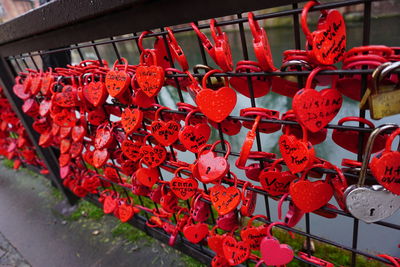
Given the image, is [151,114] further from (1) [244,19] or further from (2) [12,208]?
(2) [12,208]

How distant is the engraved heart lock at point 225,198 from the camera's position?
820 millimetres

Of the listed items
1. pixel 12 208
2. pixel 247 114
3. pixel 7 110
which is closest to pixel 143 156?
pixel 247 114

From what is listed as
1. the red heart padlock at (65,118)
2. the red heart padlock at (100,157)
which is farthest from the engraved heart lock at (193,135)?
the red heart padlock at (65,118)

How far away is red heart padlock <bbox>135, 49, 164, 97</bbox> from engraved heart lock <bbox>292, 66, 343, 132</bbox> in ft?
1.36

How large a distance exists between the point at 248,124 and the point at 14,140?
273cm

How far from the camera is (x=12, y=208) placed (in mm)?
2303

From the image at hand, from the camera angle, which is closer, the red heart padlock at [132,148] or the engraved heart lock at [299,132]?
the engraved heart lock at [299,132]

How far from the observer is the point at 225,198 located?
2.75 feet

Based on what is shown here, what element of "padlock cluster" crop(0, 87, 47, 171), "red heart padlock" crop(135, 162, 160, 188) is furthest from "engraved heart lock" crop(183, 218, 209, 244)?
"padlock cluster" crop(0, 87, 47, 171)

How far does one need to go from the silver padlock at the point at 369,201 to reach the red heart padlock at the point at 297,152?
118 millimetres

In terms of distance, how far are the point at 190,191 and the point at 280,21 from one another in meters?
9.14

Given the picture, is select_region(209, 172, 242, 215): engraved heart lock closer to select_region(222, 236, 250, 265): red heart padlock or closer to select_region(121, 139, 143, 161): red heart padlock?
select_region(222, 236, 250, 265): red heart padlock

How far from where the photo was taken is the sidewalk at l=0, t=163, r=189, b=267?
64.0 inches

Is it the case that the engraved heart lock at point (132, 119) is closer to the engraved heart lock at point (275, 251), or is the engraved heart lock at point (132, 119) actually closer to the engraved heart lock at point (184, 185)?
the engraved heart lock at point (184, 185)
